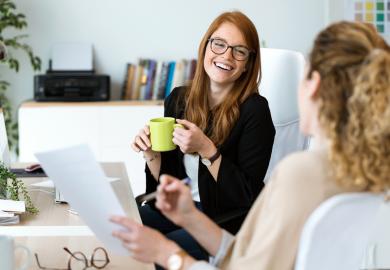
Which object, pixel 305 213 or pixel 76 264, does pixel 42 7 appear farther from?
pixel 305 213

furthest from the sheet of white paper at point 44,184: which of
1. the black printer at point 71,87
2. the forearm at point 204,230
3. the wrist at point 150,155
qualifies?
the black printer at point 71,87

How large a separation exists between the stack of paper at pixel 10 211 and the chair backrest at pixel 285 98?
127cm

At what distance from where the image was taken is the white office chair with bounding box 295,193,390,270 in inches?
53.7

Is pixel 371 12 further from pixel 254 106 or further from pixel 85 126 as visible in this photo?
pixel 254 106

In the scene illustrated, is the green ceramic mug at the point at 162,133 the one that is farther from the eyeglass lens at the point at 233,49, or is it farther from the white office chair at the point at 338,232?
the white office chair at the point at 338,232

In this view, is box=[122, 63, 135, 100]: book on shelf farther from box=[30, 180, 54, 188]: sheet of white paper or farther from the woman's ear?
the woman's ear

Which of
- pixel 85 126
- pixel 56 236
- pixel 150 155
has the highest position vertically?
pixel 150 155

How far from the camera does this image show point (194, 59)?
489 cm

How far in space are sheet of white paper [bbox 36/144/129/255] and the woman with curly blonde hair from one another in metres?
0.05

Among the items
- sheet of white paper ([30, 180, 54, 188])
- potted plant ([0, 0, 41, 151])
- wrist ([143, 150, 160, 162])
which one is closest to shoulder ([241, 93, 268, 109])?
wrist ([143, 150, 160, 162])

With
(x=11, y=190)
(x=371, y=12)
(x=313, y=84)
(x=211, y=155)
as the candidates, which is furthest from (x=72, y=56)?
(x=313, y=84)

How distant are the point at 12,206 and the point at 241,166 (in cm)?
82

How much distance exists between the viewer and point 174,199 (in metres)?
1.49

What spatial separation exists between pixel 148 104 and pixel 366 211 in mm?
3277
